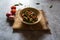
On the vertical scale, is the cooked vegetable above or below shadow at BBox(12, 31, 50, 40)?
above

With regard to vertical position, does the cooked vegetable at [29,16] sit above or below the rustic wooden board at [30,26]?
above

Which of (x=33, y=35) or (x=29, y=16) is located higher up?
(x=29, y=16)

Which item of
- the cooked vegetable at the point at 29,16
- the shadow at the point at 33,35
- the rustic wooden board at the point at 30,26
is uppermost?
the cooked vegetable at the point at 29,16

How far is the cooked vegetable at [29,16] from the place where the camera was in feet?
3.30

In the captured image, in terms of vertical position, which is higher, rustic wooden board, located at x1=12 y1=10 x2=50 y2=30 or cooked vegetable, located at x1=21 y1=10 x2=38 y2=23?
cooked vegetable, located at x1=21 y1=10 x2=38 y2=23

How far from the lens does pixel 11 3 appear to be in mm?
1321

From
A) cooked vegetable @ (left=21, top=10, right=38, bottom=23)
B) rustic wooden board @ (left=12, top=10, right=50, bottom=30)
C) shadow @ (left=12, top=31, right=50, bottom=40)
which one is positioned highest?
cooked vegetable @ (left=21, top=10, right=38, bottom=23)

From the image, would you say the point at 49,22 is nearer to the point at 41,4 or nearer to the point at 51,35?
the point at 51,35

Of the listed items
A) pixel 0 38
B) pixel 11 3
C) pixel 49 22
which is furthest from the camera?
pixel 11 3

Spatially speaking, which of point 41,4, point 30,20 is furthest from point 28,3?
point 30,20

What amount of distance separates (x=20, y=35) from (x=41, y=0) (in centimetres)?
61

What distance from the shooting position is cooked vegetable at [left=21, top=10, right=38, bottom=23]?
1.00 metres

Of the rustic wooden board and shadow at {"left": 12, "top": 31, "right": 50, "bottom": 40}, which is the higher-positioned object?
the rustic wooden board

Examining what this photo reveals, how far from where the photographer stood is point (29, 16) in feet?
3.41
